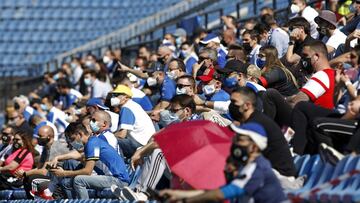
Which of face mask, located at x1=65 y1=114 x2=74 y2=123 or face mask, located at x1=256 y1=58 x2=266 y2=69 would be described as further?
face mask, located at x1=65 y1=114 x2=74 y2=123

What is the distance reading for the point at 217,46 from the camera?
1603 centimetres

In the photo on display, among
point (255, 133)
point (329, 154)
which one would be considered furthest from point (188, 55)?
point (255, 133)

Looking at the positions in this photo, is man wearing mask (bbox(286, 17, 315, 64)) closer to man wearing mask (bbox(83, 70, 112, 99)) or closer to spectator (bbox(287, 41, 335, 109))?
spectator (bbox(287, 41, 335, 109))

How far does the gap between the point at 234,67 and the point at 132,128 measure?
62.6 inches

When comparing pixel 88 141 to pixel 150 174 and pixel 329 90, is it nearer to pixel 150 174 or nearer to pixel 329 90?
pixel 150 174

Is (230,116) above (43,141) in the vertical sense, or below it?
above

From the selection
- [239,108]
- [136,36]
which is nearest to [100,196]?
[239,108]

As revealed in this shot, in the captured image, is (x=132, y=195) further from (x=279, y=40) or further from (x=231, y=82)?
(x=279, y=40)

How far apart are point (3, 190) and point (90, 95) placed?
189 inches

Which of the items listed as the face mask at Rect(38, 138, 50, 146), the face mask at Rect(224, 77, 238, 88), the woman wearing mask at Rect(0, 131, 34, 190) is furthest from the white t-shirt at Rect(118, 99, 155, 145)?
the woman wearing mask at Rect(0, 131, 34, 190)

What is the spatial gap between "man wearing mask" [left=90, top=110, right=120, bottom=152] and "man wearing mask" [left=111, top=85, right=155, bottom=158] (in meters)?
0.43

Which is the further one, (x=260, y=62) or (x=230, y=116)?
(x=260, y=62)

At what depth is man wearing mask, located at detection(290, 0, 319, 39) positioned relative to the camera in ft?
48.5

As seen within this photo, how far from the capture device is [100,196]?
42.8ft
